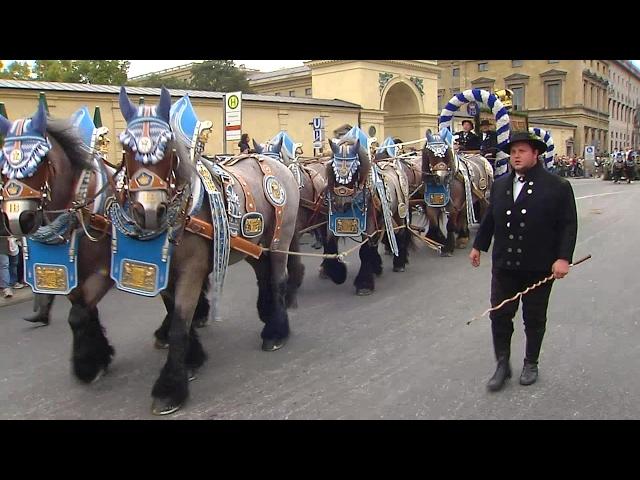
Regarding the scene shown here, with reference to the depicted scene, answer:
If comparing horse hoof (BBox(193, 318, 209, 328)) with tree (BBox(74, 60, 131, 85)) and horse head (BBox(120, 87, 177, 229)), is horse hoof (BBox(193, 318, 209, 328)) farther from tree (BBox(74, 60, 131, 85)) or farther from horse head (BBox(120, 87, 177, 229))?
tree (BBox(74, 60, 131, 85))

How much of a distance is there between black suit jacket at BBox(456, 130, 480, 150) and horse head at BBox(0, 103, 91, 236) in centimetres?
961

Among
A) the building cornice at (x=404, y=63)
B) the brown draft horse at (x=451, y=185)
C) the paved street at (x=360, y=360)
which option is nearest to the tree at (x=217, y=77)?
the building cornice at (x=404, y=63)

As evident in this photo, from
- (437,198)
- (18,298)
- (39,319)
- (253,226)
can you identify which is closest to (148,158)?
(253,226)

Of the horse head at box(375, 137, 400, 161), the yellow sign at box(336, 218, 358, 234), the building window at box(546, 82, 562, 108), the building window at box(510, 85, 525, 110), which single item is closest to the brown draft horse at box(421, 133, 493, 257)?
the horse head at box(375, 137, 400, 161)

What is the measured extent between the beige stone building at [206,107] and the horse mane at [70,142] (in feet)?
24.5

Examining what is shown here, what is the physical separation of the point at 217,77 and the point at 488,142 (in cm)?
3205

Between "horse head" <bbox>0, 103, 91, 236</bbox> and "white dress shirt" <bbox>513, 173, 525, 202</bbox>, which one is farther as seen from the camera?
"white dress shirt" <bbox>513, 173, 525, 202</bbox>

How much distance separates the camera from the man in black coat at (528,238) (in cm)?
377

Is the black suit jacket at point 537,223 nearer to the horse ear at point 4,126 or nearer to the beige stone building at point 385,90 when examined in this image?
the horse ear at point 4,126

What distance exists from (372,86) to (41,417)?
26.1 metres

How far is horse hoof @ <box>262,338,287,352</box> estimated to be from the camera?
4973 mm

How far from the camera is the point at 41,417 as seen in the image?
12.2 ft

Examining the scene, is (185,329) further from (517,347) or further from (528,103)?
(528,103)

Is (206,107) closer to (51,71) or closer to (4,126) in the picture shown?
(51,71)
